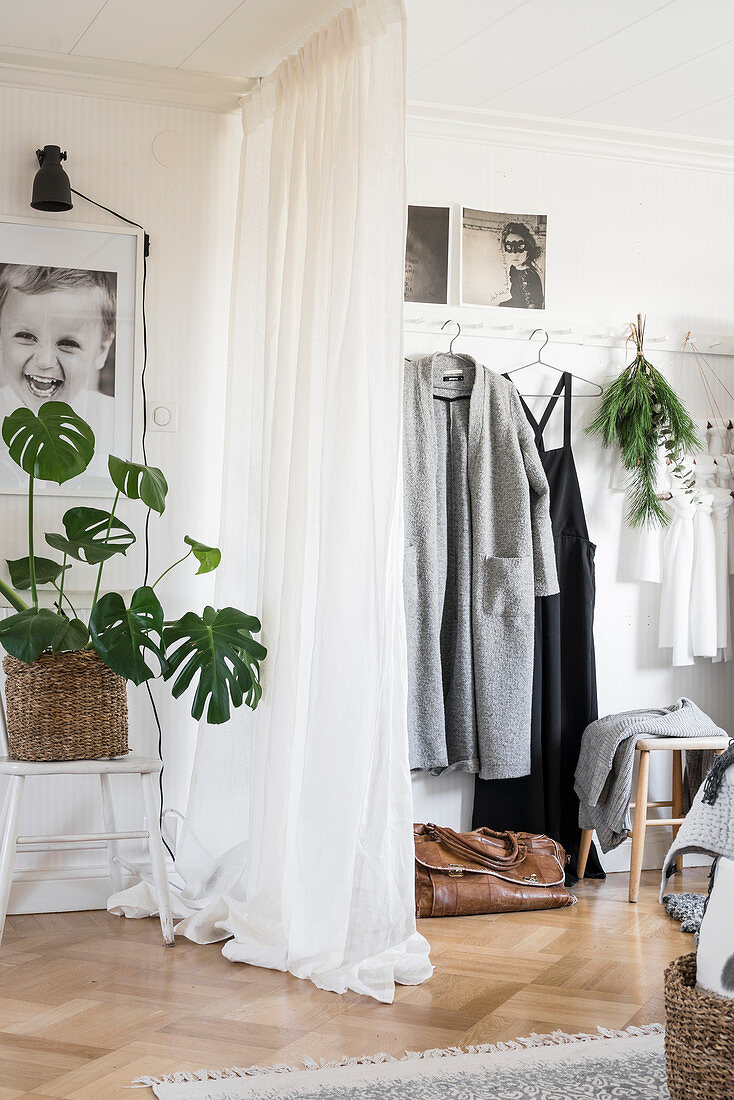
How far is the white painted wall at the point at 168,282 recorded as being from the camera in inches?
135

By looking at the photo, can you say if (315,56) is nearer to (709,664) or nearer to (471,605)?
(471,605)

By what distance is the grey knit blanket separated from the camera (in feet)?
11.7

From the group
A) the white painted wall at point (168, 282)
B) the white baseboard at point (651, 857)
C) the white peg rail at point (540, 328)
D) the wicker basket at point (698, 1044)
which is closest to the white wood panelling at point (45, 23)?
the white painted wall at point (168, 282)

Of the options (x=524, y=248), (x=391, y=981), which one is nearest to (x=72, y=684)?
(x=391, y=981)

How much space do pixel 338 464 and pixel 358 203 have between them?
2.02ft

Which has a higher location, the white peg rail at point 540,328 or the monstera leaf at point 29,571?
the white peg rail at point 540,328

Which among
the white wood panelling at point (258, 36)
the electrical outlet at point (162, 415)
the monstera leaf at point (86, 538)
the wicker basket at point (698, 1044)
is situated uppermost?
the white wood panelling at point (258, 36)

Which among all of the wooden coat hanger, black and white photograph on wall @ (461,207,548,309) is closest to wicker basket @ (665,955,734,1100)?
the wooden coat hanger

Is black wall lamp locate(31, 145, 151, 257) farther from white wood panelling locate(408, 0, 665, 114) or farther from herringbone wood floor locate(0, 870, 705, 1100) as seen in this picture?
herringbone wood floor locate(0, 870, 705, 1100)

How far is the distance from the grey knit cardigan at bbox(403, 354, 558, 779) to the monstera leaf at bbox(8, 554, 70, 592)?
1066 millimetres

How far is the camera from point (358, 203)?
2719 millimetres

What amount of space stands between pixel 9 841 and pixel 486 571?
163cm

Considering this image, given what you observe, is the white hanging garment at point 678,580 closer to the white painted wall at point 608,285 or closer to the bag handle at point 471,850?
the white painted wall at point 608,285

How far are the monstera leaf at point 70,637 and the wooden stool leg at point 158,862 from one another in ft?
1.29
